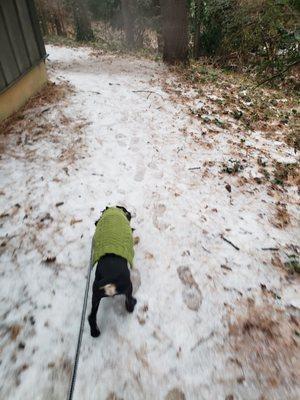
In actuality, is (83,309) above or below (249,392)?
above

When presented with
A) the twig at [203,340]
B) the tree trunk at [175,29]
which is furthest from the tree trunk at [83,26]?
the twig at [203,340]

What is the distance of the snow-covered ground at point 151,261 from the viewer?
2.78 m

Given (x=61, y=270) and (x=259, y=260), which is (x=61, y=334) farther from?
(x=259, y=260)

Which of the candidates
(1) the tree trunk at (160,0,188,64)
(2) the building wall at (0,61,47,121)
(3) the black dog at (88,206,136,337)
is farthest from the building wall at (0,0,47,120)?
(3) the black dog at (88,206,136,337)

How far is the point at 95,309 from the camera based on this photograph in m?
2.85

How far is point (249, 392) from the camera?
2688 millimetres

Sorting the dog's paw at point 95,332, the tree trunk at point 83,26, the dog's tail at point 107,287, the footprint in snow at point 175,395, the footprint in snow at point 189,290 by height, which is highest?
the dog's tail at point 107,287

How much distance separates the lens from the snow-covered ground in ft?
9.13

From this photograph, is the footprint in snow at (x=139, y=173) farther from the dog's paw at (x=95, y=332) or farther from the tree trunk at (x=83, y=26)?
the tree trunk at (x=83, y=26)

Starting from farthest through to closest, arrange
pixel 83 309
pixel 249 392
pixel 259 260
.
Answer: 1. pixel 259 260
2. pixel 83 309
3. pixel 249 392

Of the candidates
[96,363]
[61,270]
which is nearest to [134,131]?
[61,270]

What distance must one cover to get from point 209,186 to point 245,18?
652 cm

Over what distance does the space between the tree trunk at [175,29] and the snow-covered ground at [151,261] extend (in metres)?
4.12

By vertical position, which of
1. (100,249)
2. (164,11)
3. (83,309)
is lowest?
(83,309)
